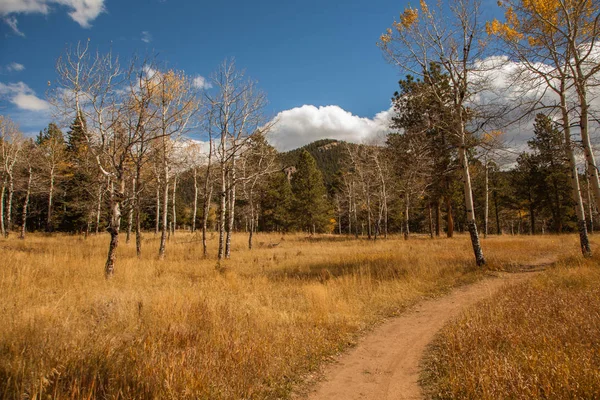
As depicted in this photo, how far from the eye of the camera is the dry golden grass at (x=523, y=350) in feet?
10.1

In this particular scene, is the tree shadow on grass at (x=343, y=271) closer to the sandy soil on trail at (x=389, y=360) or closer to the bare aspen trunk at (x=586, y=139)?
the sandy soil on trail at (x=389, y=360)

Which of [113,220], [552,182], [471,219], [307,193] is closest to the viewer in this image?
[113,220]

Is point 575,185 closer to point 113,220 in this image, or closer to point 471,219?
point 471,219

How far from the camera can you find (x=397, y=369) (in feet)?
14.0

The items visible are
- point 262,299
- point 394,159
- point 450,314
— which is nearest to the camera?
point 450,314

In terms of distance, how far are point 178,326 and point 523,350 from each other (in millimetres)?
5231

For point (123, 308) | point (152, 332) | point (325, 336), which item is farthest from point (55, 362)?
point (325, 336)

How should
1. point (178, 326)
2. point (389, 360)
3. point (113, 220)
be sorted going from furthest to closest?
point (113, 220) < point (178, 326) < point (389, 360)

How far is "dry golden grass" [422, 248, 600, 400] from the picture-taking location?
Result: 10.1 feet

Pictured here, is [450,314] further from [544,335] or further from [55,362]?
[55,362]

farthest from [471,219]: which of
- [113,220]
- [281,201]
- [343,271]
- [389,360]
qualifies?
[281,201]

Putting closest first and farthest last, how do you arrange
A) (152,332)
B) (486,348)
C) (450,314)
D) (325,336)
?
(486,348)
(152,332)
(325,336)
(450,314)

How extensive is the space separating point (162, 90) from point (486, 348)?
1397cm

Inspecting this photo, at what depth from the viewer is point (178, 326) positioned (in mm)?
4984
